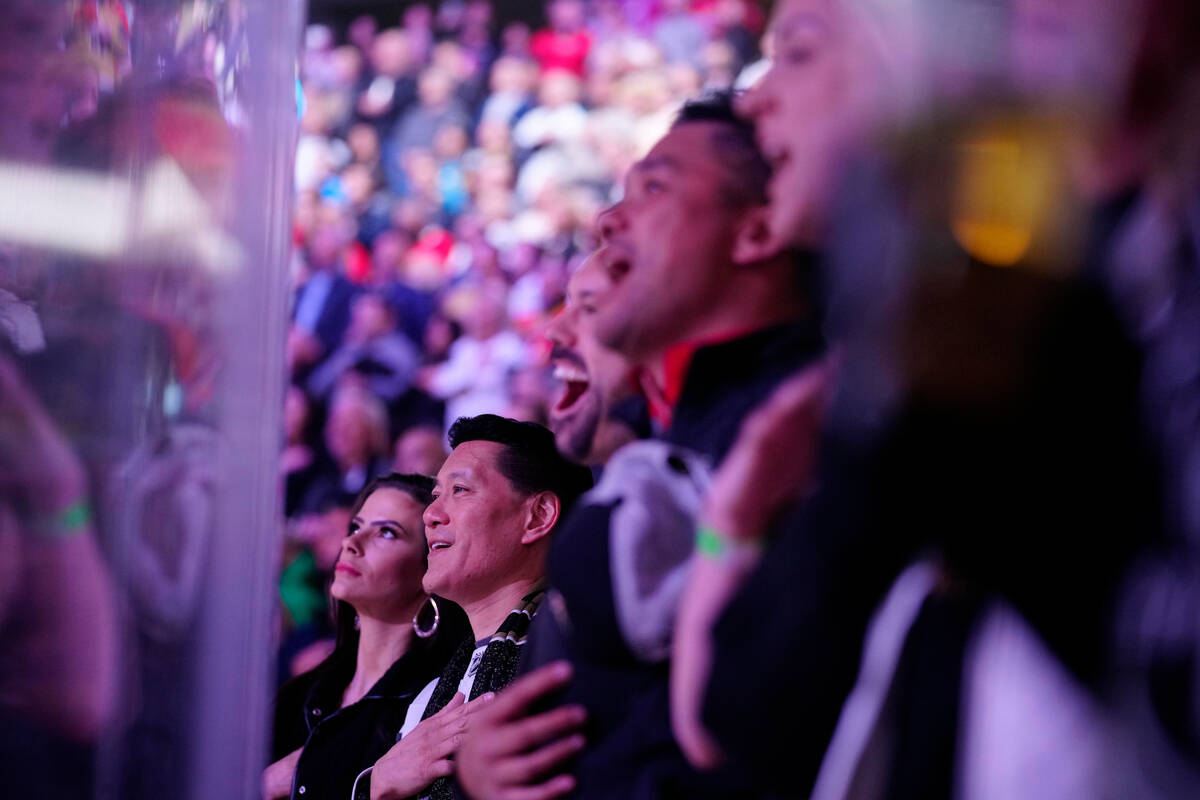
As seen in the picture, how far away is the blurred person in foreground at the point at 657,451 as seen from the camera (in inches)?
45.8

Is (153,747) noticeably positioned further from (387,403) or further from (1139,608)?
(387,403)

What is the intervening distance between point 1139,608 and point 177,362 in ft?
3.67

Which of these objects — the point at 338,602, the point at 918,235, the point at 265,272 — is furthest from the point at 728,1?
the point at 918,235

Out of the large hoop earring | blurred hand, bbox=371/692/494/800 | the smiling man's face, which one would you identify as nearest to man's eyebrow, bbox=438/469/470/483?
the smiling man's face

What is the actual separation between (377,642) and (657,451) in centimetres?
125

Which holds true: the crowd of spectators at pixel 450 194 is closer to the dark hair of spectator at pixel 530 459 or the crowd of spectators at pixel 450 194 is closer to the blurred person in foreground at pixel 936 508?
the dark hair of spectator at pixel 530 459

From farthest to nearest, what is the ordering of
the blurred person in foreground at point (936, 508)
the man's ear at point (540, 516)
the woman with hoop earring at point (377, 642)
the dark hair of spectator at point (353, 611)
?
the dark hair of spectator at point (353, 611) < the woman with hoop earring at point (377, 642) < the man's ear at point (540, 516) < the blurred person in foreground at point (936, 508)

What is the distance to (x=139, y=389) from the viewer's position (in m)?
1.53

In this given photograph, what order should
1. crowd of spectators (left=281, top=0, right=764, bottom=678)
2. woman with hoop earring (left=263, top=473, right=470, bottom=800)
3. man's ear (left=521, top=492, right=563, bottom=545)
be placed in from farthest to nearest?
crowd of spectators (left=281, top=0, right=764, bottom=678), woman with hoop earring (left=263, top=473, right=470, bottom=800), man's ear (left=521, top=492, right=563, bottom=545)

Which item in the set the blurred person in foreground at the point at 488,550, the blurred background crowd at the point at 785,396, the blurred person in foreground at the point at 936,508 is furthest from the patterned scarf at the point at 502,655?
the blurred person in foreground at the point at 936,508

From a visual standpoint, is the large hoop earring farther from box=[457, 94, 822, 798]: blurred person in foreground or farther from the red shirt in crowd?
the red shirt in crowd

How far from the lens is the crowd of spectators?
5949 millimetres

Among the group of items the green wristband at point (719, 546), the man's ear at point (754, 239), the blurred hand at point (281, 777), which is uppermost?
the man's ear at point (754, 239)

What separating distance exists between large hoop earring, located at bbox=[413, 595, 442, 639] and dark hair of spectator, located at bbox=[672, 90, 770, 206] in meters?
1.25
